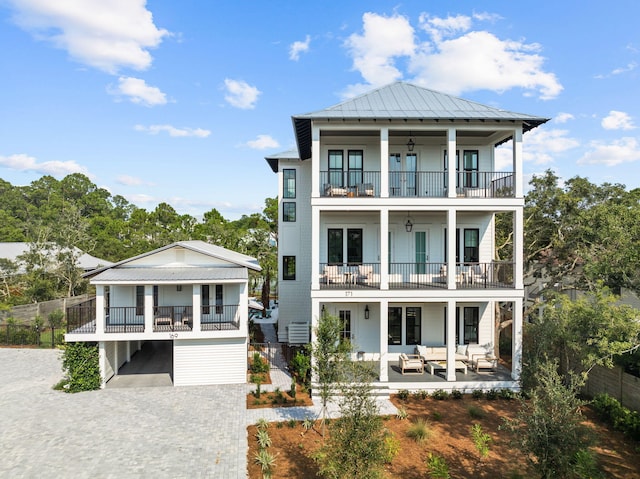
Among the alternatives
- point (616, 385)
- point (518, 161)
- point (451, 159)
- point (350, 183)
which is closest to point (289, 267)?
point (350, 183)

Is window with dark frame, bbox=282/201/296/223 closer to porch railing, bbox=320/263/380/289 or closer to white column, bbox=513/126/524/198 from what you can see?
porch railing, bbox=320/263/380/289

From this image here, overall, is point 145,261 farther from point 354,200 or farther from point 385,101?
point 385,101

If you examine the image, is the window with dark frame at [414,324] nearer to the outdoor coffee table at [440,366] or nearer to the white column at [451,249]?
the outdoor coffee table at [440,366]

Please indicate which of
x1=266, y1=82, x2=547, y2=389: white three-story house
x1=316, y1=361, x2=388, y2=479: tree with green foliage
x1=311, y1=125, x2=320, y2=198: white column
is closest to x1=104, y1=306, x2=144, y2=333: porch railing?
x1=266, y1=82, x2=547, y2=389: white three-story house

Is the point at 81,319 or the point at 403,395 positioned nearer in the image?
the point at 403,395

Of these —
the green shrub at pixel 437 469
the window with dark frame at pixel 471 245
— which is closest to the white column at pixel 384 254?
the window with dark frame at pixel 471 245

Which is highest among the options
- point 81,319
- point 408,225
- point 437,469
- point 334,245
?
point 408,225

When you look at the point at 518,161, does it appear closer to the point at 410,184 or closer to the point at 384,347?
the point at 410,184
